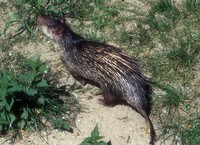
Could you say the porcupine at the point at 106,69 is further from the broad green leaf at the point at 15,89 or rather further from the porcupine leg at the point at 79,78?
the broad green leaf at the point at 15,89

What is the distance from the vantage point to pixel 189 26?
6438 mm

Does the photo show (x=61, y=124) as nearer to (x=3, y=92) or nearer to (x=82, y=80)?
(x=82, y=80)

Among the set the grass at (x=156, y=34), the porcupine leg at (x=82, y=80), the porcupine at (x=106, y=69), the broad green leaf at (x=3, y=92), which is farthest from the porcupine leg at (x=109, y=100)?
the broad green leaf at (x=3, y=92)

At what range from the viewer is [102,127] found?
541 cm

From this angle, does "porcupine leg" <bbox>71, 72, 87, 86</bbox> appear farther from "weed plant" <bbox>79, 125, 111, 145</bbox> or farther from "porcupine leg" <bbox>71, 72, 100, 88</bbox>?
"weed plant" <bbox>79, 125, 111, 145</bbox>

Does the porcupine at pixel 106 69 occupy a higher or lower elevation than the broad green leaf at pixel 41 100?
higher

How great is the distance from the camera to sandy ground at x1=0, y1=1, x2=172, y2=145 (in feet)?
17.2

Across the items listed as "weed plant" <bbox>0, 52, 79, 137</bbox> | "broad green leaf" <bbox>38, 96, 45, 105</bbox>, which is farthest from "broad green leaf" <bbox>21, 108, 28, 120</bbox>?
"broad green leaf" <bbox>38, 96, 45, 105</bbox>

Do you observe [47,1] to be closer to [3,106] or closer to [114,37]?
[114,37]

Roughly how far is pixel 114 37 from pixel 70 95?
1.19m

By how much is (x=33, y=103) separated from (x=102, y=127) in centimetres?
87

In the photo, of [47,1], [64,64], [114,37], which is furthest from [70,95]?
[47,1]

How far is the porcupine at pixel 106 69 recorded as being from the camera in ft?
17.3

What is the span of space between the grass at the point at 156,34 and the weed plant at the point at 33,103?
1.05 metres
